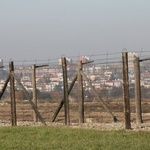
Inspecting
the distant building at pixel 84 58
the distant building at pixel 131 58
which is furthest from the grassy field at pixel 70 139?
the distant building at pixel 84 58

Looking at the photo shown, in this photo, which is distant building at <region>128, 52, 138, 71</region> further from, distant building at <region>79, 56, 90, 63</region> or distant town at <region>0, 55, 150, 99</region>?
distant building at <region>79, 56, 90, 63</region>

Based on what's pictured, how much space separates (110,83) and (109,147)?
9025mm

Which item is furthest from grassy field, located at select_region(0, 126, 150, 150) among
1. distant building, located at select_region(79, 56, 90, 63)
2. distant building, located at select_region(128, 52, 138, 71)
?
distant building, located at select_region(79, 56, 90, 63)

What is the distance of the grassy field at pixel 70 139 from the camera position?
41.3 feet

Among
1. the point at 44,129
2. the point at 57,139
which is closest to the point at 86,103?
the point at 44,129

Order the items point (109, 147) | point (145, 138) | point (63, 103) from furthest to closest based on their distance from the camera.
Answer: point (63, 103)
point (145, 138)
point (109, 147)

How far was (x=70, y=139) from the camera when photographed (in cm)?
1398

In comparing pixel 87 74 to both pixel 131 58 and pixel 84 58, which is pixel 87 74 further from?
pixel 131 58

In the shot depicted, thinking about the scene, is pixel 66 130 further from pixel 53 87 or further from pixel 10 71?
pixel 53 87

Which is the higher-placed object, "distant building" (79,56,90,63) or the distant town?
"distant building" (79,56,90,63)

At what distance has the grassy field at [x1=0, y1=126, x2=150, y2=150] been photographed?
12.6 m

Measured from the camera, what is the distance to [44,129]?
640 inches

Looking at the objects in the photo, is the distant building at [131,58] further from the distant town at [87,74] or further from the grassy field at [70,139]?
the grassy field at [70,139]

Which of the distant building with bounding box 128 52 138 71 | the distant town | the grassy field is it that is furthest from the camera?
the distant town
